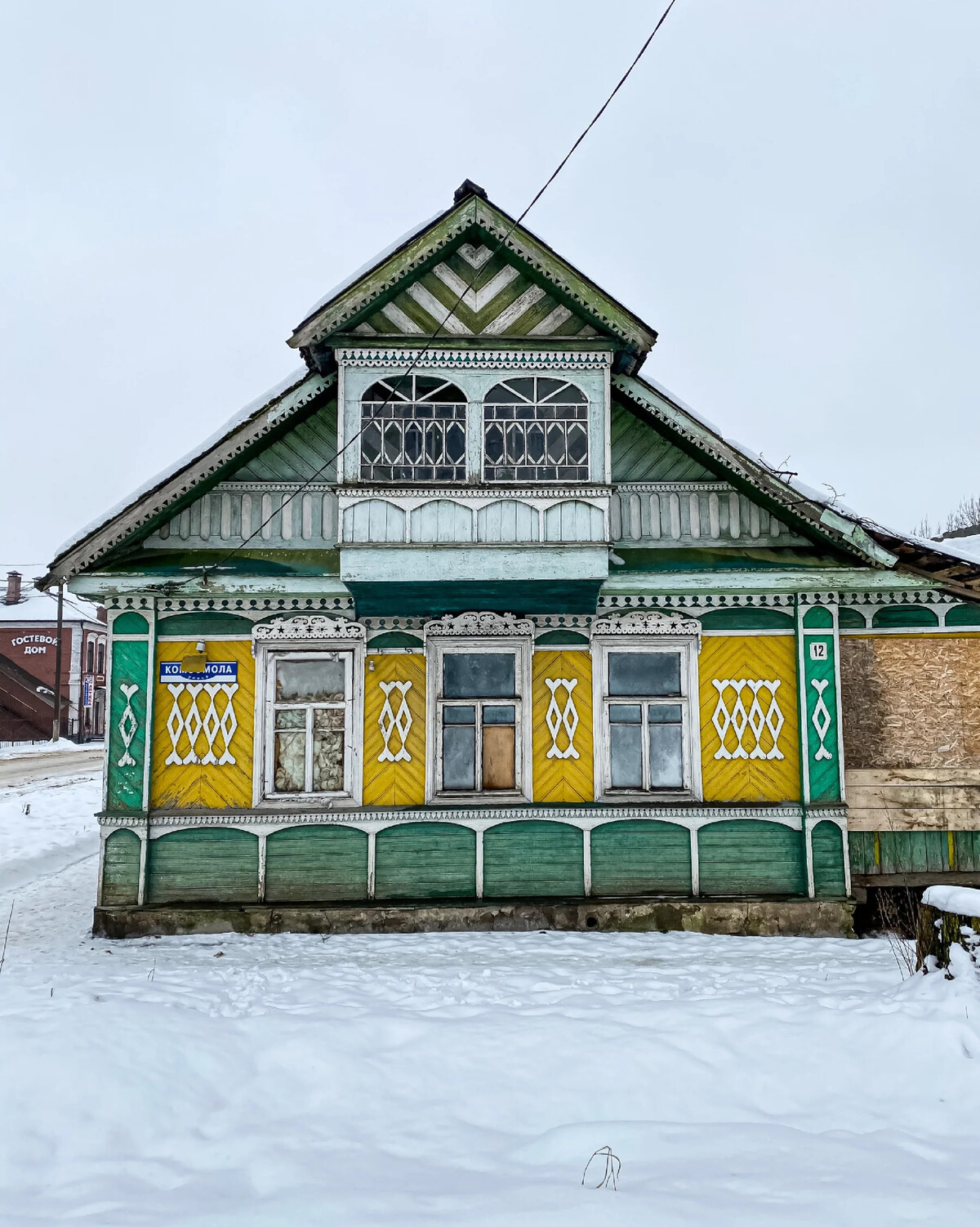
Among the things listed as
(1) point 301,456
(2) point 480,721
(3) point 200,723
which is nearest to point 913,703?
(2) point 480,721

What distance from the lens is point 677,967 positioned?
271 inches

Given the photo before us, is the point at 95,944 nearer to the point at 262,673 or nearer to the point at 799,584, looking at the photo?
the point at 262,673

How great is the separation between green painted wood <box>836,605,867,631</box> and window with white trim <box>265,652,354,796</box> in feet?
16.7

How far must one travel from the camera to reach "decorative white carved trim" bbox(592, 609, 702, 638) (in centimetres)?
845

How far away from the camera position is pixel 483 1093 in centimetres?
457

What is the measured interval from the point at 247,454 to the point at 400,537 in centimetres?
186

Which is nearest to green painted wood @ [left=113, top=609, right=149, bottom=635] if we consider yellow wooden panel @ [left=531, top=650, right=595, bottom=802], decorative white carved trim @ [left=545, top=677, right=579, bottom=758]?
yellow wooden panel @ [left=531, top=650, right=595, bottom=802]

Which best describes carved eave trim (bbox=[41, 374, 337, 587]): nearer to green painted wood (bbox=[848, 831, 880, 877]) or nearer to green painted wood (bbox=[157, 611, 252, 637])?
green painted wood (bbox=[157, 611, 252, 637])

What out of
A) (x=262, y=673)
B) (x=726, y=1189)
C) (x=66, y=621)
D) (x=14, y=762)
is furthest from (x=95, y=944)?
(x=66, y=621)

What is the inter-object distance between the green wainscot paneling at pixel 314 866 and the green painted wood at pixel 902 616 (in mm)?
5706

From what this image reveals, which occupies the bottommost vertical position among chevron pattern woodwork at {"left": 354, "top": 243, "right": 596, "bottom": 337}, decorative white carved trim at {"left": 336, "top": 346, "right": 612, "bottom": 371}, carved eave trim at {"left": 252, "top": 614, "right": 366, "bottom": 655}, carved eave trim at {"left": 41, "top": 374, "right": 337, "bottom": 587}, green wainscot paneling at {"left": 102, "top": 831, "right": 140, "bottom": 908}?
green wainscot paneling at {"left": 102, "top": 831, "right": 140, "bottom": 908}

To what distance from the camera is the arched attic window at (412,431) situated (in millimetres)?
7547

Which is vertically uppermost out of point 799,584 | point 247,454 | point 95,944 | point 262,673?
point 247,454

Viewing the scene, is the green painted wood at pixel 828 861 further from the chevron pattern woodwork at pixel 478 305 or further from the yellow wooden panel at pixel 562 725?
the chevron pattern woodwork at pixel 478 305
